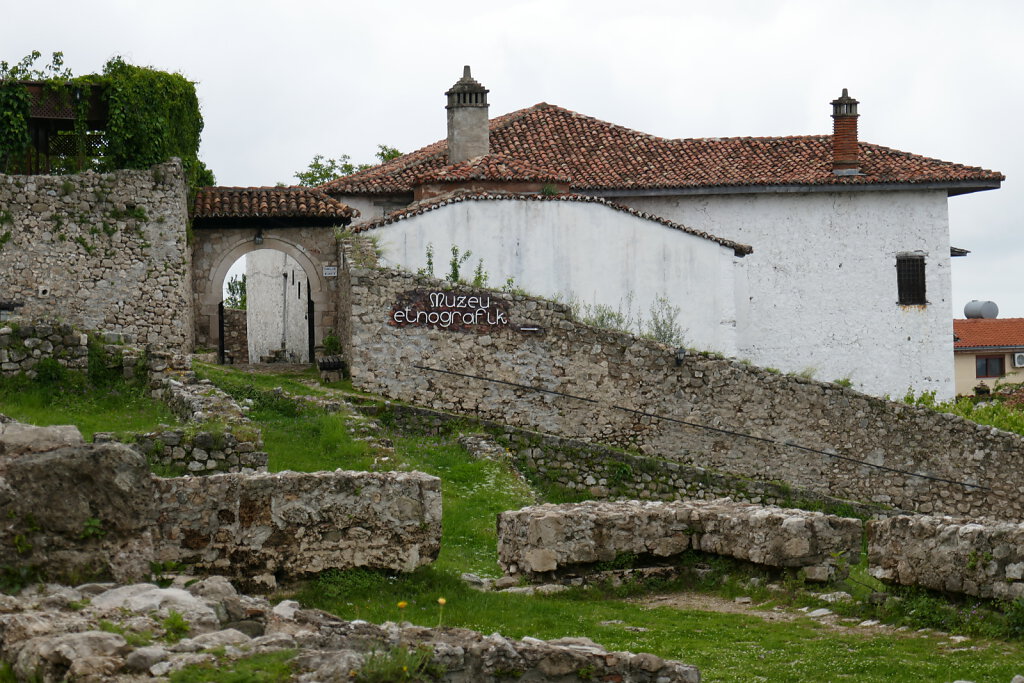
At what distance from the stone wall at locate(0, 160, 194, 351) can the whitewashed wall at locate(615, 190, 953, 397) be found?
45.8 ft

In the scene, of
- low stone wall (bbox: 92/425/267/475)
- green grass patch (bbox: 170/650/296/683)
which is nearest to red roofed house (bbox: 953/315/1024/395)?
low stone wall (bbox: 92/425/267/475)

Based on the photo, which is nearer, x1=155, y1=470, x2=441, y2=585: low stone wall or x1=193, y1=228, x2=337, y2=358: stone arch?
x1=155, y1=470, x2=441, y2=585: low stone wall

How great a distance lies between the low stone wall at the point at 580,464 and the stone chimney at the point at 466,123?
12001 mm

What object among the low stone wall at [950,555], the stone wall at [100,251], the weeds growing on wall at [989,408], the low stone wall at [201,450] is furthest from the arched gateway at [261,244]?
the low stone wall at [950,555]

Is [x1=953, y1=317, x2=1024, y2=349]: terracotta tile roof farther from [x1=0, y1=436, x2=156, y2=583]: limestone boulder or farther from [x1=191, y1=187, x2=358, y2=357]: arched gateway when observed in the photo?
[x1=0, y1=436, x2=156, y2=583]: limestone boulder

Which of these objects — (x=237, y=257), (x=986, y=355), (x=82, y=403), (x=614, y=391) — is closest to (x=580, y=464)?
(x=614, y=391)

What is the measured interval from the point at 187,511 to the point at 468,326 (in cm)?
1297

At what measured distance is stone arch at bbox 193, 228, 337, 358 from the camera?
87.9 feet

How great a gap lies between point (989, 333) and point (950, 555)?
50.2m

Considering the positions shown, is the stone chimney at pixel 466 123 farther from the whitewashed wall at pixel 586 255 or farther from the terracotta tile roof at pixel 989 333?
the terracotta tile roof at pixel 989 333

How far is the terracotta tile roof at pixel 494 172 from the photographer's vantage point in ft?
96.3

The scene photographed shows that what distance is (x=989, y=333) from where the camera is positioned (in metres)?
57.4

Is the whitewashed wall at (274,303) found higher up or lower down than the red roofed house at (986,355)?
higher up

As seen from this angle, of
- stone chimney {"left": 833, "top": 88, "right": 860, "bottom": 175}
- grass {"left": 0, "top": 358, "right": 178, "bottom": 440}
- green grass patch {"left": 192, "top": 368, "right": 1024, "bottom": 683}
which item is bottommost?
green grass patch {"left": 192, "top": 368, "right": 1024, "bottom": 683}
